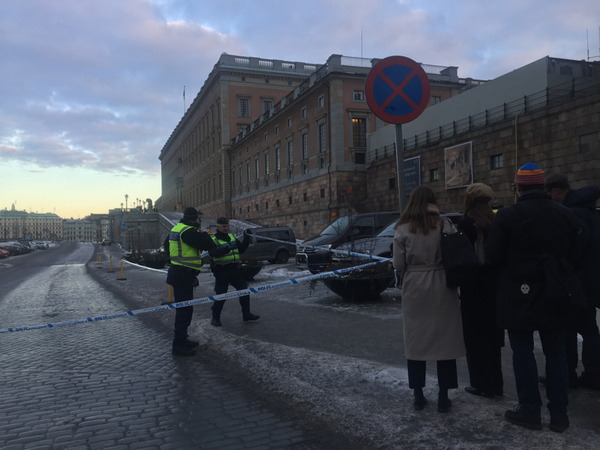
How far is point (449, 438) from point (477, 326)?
100 cm

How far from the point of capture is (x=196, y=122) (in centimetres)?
8038

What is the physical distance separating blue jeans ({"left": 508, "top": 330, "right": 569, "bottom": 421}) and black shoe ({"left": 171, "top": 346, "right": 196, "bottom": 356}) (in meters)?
3.96

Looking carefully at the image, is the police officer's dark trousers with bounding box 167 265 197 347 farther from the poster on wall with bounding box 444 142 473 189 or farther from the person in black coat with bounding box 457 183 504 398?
the poster on wall with bounding box 444 142 473 189

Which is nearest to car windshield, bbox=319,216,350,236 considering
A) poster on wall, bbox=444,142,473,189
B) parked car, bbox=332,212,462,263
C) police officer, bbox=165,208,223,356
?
parked car, bbox=332,212,462,263

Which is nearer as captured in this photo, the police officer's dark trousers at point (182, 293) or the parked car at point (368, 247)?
the police officer's dark trousers at point (182, 293)

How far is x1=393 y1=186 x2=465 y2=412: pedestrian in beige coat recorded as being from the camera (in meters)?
3.63

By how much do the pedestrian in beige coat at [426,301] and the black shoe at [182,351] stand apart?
10.5 feet

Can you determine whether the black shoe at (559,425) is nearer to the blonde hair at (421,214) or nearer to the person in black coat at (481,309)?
the person in black coat at (481,309)

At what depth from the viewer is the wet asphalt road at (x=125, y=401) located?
3.50 metres

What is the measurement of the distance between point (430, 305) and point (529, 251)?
81 cm

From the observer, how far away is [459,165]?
983 inches

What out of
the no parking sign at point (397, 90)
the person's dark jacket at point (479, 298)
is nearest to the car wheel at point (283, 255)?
the no parking sign at point (397, 90)

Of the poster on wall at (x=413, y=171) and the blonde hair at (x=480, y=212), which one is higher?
the poster on wall at (x=413, y=171)

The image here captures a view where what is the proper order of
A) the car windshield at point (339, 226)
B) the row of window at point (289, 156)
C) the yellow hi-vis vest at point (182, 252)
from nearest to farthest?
the yellow hi-vis vest at point (182, 252), the car windshield at point (339, 226), the row of window at point (289, 156)
